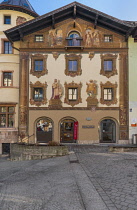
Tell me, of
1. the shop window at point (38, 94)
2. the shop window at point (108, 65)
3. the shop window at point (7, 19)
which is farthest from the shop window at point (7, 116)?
the shop window at point (108, 65)

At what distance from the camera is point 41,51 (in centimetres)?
1825

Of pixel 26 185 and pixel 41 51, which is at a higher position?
pixel 41 51

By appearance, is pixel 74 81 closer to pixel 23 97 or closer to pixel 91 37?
pixel 91 37

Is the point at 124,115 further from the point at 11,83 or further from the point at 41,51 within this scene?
the point at 11,83

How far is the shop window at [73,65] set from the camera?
18.1 meters

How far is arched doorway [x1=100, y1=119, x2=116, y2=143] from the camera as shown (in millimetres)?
17906

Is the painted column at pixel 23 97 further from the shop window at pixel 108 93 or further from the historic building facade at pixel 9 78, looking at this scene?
the shop window at pixel 108 93

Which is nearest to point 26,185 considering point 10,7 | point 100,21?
point 100,21

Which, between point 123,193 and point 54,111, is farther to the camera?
point 54,111

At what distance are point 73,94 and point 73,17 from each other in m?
8.88

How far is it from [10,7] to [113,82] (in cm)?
1504

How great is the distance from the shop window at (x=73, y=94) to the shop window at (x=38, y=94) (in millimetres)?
2452

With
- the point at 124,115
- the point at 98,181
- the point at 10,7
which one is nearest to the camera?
the point at 98,181

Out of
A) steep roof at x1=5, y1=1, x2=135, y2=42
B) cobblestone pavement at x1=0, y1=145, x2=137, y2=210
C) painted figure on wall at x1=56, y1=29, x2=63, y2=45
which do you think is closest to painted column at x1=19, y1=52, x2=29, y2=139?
steep roof at x1=5, y1=1, x2=135, y2=42
